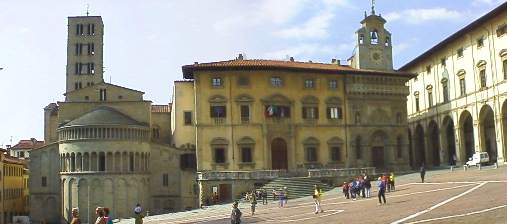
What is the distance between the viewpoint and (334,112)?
60969 millimetres

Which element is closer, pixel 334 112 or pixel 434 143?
pixel 334 112

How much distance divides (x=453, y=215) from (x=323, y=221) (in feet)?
22.8

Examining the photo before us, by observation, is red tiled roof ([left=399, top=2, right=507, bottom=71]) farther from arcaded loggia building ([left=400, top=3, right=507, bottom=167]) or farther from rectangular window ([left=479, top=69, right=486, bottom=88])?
rectangular window ([left=479, top=69, right=486, bottom=88])

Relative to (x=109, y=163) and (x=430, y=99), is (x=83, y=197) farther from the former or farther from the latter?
(x=430, y=99)

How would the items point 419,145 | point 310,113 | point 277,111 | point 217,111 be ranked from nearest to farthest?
point 217,111
point 277,111
point 310,113
point 419,145

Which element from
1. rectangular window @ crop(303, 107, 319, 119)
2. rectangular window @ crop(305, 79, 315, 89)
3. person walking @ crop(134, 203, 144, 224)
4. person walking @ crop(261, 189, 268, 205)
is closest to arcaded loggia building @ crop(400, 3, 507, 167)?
rectangular window @ crop(303, 107, 319, 119)

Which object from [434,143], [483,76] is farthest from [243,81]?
[434,143]

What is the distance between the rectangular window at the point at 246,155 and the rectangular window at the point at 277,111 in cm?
403

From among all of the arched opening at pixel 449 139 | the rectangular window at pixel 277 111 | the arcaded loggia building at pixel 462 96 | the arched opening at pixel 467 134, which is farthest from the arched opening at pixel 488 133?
the rectangular window at pixel 277 111

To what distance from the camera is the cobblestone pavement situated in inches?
1029

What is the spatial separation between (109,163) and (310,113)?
21.5 meters

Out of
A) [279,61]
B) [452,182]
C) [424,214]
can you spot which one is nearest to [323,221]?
[424,214]

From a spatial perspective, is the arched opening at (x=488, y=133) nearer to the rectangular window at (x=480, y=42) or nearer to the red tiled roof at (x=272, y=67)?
the rectangular window at (x=480, y=42)

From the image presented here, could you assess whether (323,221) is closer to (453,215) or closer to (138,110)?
(453,215)
